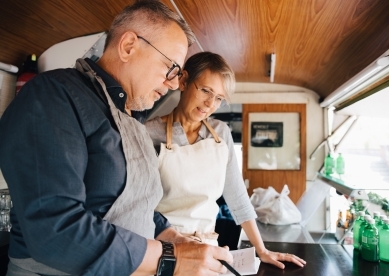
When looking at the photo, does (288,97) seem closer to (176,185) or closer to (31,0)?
(176,185)

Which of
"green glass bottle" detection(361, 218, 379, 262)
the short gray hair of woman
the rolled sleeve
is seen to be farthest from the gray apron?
"green glass bottle" detection(361, 218, 379, 262)

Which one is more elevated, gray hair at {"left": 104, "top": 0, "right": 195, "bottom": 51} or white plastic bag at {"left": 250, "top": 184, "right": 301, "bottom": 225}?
gray hair at {"left": 104, "top": 0, "right": 195, "bottom": 51}

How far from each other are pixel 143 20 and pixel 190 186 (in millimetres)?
666

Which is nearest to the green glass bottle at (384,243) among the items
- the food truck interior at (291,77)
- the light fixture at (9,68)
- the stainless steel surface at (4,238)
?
the food truck interior at (291,77)

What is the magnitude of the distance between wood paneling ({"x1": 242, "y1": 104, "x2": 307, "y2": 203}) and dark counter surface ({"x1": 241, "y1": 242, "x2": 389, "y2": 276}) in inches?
67.0

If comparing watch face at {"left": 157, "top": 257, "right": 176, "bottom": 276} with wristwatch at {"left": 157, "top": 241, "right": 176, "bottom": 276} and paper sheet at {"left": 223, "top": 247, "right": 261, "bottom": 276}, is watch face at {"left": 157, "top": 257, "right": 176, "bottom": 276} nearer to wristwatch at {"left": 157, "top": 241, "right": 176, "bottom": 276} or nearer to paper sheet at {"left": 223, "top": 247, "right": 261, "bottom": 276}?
wristwatch at {"left": 157, "top": 241, "right": 176, "bottom": 276}

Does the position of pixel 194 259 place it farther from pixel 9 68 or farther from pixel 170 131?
pixel 9 68

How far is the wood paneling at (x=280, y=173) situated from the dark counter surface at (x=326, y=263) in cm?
170

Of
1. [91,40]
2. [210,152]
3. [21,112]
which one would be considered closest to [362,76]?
[210,152]

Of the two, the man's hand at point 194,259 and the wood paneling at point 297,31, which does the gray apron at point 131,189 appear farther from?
the wood paneling at point 297,31

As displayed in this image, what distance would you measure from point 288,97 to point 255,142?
0.58 metres

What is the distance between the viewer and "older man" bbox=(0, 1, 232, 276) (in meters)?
0.59

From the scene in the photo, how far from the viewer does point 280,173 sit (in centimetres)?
331

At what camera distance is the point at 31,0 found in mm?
1352
